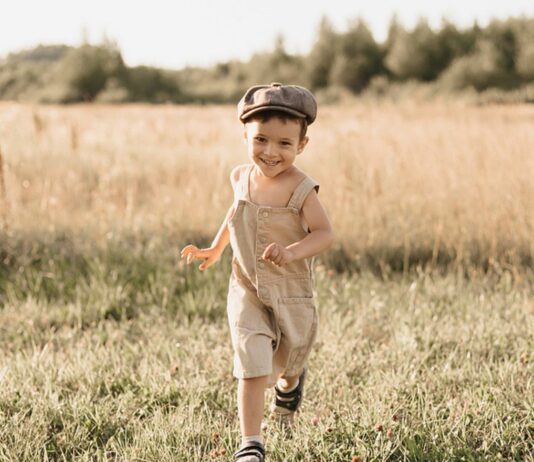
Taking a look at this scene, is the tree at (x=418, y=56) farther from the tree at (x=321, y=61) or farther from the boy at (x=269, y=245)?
the boy at (x=269, y=245)

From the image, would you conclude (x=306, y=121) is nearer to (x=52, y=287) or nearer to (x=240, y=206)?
(x=240, y=206)

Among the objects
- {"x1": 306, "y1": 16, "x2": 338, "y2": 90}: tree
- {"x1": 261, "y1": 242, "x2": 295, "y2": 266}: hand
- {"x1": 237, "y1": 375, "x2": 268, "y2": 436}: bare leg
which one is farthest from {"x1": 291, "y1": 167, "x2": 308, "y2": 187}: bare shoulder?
{"x1": 306, "y1": 16, "x2": 338, "y2": 90}: tree

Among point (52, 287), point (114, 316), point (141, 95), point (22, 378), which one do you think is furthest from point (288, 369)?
point (141, 95)

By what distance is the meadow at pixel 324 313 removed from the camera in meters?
2.61

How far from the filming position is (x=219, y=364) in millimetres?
3297

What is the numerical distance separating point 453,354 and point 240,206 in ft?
4.57

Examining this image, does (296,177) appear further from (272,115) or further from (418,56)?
(418,56)

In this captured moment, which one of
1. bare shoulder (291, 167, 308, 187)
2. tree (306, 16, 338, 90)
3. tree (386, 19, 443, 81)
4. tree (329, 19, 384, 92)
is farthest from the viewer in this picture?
tree (306, 16, 338, 90)

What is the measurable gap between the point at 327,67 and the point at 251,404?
40.2 m

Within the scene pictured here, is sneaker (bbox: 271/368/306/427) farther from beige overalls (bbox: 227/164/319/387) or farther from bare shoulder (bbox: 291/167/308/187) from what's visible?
bare shoulder (bbox: 291/167/308/187)

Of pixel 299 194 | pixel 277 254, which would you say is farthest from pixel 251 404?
pixel 299 194

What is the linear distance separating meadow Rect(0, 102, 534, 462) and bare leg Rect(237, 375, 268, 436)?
17cm

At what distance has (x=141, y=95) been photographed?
127 ft

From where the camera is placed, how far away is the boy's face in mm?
2352
